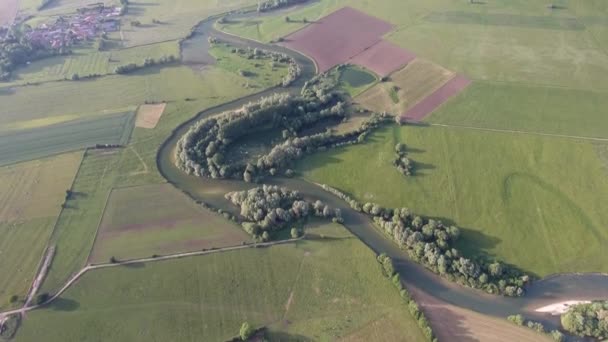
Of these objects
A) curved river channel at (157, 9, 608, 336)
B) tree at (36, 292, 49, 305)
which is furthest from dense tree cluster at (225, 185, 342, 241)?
tree at (36, 292, 49, 305)

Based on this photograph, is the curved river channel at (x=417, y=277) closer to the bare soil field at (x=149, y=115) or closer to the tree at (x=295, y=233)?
the bare soil field at (x=149, y=115)

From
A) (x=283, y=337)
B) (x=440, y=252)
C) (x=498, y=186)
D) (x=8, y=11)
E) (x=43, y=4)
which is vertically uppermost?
(x=43, y=4)

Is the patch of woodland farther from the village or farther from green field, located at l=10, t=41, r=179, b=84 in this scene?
the village

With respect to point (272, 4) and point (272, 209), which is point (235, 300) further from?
point (272, 4)

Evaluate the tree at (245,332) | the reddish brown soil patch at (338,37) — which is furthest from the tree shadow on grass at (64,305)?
the reddish brown soil patch at (338,37)

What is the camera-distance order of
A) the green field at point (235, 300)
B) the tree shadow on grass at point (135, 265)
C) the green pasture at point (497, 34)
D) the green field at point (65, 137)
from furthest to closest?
the green pasture at point (497, 34) → the green field at point (65, 137) → the tree shadow on grass at point (135, 265) → the green field at point (235, 300)

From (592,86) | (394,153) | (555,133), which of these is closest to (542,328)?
(394,153)

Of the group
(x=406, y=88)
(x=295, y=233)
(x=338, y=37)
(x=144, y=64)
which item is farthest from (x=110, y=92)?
(x=406, y=88)

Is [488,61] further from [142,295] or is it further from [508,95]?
[142,295]
